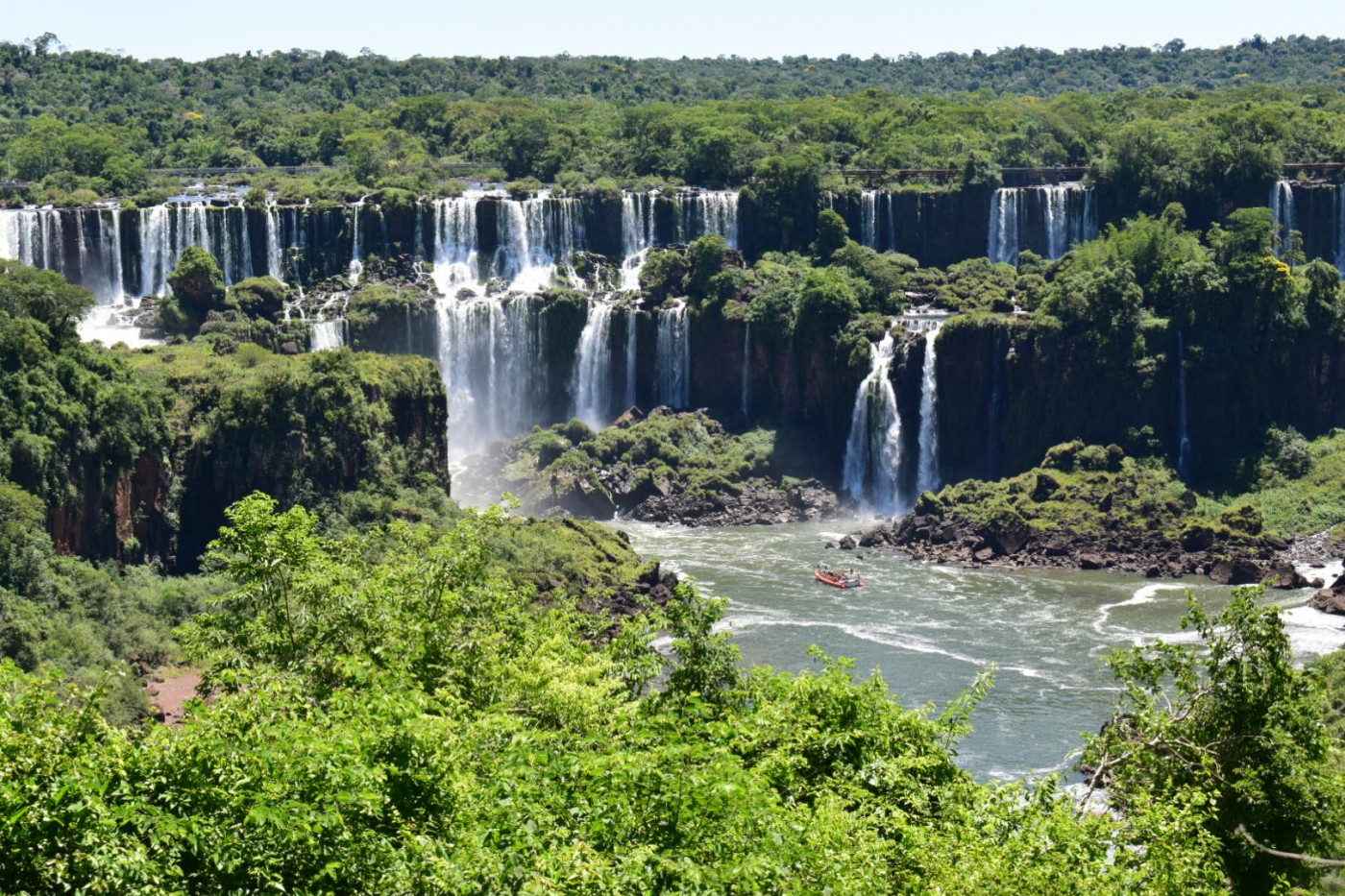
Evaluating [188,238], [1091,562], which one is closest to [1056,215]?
[1091,562]

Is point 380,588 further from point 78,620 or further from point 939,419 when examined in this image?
point 939,419

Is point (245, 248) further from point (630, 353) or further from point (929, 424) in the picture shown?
point (929, 424)

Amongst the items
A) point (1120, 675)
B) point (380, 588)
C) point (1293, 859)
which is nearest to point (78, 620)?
point (380, 588)

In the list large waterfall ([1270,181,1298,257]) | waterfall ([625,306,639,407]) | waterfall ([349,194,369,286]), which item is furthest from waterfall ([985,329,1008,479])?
waterfall ([349,194,369,286])

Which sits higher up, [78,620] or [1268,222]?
[1268,222]

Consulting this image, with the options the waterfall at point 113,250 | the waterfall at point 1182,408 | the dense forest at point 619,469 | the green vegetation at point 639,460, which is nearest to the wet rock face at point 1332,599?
the dense forest at point 619,469

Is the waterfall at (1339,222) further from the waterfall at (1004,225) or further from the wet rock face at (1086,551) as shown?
the wet rock face at (1086,551)

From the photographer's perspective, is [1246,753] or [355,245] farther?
[355,245]
